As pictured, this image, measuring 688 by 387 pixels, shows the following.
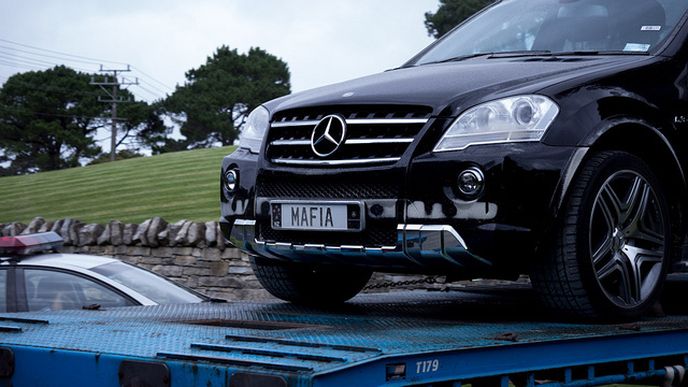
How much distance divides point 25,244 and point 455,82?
428 centimetres

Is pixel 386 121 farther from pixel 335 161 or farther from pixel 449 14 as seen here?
pixel 449 14

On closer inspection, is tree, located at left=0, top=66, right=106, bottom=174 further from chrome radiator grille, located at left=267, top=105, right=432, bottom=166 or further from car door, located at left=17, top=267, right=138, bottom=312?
chrome radiator grille, located at left=267, top=105, right=432, bottom=166

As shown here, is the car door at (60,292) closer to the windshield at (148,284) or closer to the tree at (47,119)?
the windshield at (148,284)

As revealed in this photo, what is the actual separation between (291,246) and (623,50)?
1.71 meters

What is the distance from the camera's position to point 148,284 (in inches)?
282

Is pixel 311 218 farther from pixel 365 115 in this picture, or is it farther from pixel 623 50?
pixel 623 50

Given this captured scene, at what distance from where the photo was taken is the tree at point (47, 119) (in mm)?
58500

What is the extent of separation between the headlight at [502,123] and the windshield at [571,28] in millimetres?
840

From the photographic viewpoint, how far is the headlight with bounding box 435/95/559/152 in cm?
392

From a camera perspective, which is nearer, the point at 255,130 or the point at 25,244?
the point at 255,130

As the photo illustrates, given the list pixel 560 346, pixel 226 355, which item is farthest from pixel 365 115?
pixel 226 355

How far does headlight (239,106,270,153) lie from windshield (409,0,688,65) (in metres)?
1.08

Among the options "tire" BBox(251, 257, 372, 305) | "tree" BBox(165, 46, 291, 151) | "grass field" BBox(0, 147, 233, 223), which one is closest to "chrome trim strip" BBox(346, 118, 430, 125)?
"tire" BBox(251, 257, 372, 305)

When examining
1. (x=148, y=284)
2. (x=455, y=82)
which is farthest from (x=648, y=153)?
(x=148, y=284)
